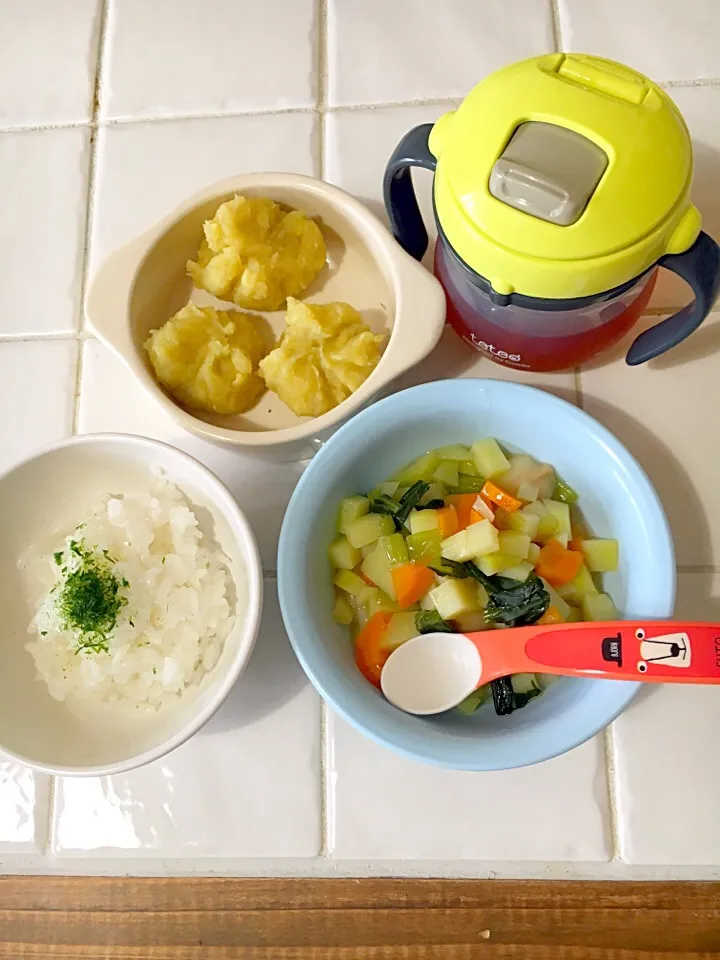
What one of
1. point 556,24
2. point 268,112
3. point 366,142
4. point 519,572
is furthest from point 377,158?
point 519,572

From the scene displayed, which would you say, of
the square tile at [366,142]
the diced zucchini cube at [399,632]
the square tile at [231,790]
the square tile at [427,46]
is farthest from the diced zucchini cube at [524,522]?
the square tile at [427,46]

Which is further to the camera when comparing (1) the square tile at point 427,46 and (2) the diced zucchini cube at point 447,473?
(1) the square tile at point 427,46

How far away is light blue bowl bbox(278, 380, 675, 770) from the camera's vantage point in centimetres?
59

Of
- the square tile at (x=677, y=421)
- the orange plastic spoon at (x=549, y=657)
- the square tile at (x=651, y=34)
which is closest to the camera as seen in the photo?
the orange plastic spoon at (x=549, y=657)

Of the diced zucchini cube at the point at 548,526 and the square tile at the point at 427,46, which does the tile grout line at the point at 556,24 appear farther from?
the diced zucchini cube at the point at 548,526

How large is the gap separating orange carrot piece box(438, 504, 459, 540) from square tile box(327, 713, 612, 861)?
0.63ft

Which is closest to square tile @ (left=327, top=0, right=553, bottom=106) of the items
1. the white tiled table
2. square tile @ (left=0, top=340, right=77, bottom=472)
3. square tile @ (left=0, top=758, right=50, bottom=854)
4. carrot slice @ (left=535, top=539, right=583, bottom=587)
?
the white tiled table

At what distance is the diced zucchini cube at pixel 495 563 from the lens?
0.65 metres

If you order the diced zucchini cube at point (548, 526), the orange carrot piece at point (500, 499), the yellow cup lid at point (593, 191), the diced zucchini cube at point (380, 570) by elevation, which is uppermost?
the yellow cup lid at point (593, 191)

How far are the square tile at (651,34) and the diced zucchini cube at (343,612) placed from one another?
23.6 inches

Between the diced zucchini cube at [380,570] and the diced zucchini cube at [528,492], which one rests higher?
the diced zucchini cube at [528,492]

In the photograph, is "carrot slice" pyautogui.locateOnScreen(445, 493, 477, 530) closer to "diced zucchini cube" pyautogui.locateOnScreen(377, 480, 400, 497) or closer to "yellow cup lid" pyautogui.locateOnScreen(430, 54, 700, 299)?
"diced zucchini cube" pyautogui.locateOnScreen(377, 480, 400, 497)

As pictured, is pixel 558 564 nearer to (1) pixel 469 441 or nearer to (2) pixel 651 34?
(1) pixel 469 441

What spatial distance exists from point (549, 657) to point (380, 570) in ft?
0.51
